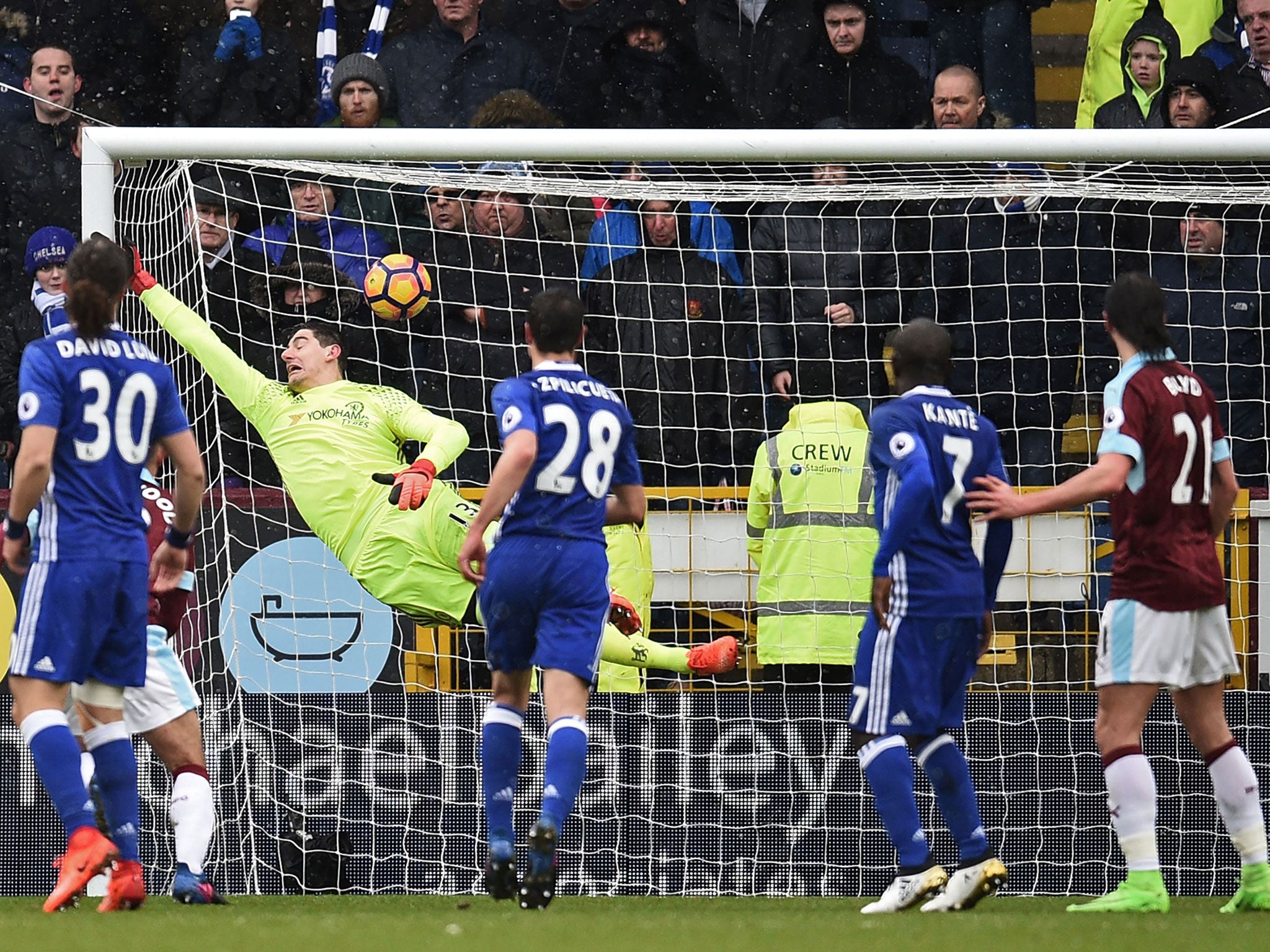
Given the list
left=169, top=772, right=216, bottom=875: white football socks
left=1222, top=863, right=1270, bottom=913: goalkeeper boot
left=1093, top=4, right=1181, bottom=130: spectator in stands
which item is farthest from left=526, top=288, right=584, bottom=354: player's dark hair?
left=1093, top=4, right=1181, bottom=130: spectator in stands

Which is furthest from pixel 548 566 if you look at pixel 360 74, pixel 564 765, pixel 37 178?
pixel 37 178

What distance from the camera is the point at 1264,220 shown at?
8508mm

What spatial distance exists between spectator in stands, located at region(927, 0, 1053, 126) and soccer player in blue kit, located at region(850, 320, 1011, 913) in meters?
5.47

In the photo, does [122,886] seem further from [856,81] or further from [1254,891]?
[856,81]

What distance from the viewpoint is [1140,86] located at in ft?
34.2

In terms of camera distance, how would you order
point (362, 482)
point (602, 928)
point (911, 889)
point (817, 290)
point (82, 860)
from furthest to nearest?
point (817, 290)
point (362, 482)
point (911, 889)
point (82, 860)
point (602, 928)

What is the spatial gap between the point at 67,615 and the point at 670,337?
4648 millimetres

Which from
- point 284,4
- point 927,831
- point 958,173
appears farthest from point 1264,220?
point 284,4

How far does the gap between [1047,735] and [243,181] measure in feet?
15.4

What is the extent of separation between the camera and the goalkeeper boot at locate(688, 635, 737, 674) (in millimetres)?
7570

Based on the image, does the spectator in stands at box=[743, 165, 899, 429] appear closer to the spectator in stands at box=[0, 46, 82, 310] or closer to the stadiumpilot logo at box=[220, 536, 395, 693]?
the stadiumpilot logo at box=[220, 536, 395, 693]

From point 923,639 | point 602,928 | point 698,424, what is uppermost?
point 698,424

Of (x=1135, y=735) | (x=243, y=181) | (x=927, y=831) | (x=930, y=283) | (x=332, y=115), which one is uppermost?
(x=332, y=115)

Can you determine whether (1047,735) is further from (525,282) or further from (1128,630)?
(525,282)
